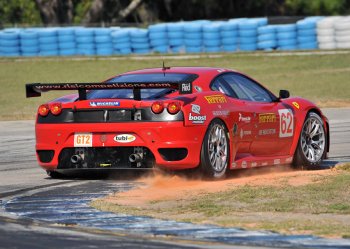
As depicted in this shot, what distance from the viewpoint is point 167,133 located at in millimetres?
10617

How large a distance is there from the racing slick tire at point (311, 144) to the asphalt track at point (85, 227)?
2.31 meters

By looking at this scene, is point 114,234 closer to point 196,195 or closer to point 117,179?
point 196,195

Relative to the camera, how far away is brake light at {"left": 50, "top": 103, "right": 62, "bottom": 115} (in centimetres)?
1113

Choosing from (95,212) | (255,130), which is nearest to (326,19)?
(255,130)

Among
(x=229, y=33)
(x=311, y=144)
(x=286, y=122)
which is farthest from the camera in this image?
(x=229, y=33)

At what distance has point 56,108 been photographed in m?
11.1

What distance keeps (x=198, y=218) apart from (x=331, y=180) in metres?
2.54

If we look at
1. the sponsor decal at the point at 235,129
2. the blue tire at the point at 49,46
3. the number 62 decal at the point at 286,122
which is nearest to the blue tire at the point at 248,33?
the blue tire at the point at 49,46

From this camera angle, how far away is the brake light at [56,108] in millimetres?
11133

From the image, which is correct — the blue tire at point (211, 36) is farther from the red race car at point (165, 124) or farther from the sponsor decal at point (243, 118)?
the sponsor decal at point (243, 118)

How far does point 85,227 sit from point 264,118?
4.36m

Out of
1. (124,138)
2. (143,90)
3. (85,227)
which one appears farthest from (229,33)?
(85,227)

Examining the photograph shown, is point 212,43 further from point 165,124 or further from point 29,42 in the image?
point 165,124

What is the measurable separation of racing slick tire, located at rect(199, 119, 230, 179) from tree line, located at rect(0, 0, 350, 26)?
54.1m
